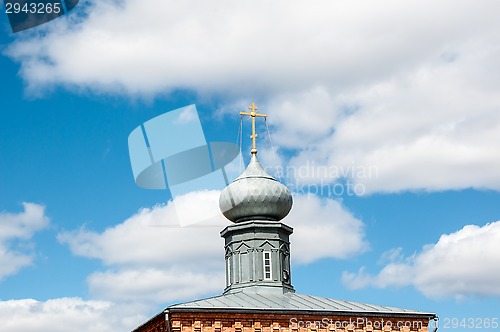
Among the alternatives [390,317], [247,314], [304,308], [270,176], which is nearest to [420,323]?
[390,317]

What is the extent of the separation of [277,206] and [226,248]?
2.80m

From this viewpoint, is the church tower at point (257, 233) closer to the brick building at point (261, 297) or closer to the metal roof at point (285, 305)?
the brick building at point (261, 297)

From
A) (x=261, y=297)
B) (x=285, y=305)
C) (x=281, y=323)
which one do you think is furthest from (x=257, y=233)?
(x=281, y=323)

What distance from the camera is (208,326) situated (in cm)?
2816

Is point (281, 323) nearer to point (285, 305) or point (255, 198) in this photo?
point (285, 305)

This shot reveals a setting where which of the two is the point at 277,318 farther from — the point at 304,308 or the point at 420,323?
the point at 420,323

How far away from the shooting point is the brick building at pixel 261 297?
28.3 metres

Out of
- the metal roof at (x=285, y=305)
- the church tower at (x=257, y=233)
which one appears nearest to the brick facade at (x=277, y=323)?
the metal roof at (x=285, y=305)

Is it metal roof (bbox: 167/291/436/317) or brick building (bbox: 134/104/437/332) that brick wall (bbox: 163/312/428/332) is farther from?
metal roof (bbox: 167/291/436/317)

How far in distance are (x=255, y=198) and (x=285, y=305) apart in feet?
18.6

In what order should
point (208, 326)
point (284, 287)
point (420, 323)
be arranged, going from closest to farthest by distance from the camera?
point (208, 326), point (420, 323), point (284, 287)

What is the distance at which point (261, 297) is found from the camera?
3170 centimetres

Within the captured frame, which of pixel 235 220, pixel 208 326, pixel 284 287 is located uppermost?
pixel 235 220

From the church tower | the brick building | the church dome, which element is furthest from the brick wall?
the church dome
